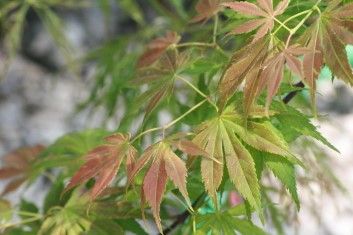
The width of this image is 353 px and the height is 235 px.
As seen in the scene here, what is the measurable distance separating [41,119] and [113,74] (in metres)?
1.31

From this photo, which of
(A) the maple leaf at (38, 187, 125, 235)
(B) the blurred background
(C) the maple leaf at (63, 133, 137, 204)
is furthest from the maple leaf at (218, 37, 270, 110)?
(B) the blurred background

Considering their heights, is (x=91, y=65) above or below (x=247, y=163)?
below

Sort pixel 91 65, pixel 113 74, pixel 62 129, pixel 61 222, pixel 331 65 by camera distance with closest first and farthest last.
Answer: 1. pixel 331 65
2. pixel 61 222
3. pixel 113 74
4. pixel 62 129
5. pixel 91 65

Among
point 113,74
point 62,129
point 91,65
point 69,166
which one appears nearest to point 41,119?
point 62,129

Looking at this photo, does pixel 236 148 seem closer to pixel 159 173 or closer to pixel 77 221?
pixel 159 173

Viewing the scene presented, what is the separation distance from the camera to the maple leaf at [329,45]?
1.20 feet

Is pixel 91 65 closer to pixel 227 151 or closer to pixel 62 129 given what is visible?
pixel 62 129

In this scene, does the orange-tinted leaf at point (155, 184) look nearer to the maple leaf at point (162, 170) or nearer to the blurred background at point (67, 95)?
the maple leaf at point (162, 170)

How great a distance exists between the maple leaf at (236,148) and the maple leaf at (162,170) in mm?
16

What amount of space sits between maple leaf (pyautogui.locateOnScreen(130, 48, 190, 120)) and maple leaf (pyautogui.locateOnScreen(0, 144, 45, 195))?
Result: 0.29 m

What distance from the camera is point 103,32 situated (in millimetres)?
2590

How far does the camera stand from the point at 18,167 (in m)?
0.75

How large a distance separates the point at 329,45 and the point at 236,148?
4.7 inches

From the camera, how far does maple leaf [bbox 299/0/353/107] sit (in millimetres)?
364
